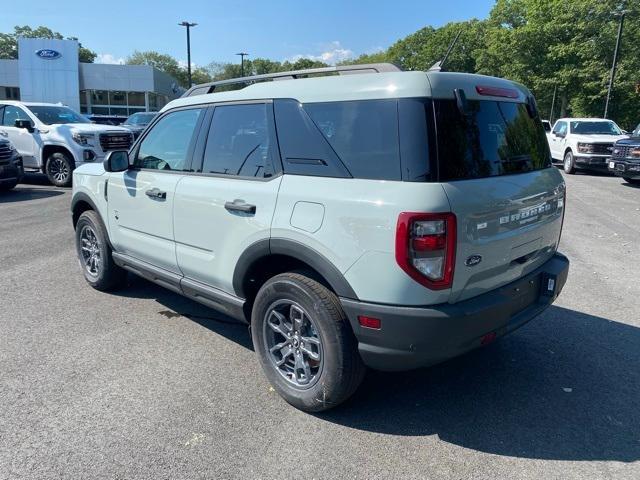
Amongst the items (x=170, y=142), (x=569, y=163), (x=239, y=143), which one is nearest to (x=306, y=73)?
(x=239, y=143)

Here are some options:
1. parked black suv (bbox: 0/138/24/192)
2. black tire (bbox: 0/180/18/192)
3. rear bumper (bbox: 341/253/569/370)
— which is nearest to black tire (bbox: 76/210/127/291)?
rear bumper (bbox: 341/253/569/370)

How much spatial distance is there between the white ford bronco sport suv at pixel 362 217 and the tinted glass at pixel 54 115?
35.5 feet

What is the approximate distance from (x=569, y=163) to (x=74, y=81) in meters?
42.5

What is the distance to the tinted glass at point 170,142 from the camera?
3938 millimetres

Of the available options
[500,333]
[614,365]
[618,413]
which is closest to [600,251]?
[614,365]

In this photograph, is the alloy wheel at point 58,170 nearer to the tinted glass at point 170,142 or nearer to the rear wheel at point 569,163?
the tinted glass at point 170,142

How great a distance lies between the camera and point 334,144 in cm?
286

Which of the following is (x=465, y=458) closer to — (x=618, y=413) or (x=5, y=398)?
(x=618, y=413)

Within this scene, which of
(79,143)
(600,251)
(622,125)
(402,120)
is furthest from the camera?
(622,125)

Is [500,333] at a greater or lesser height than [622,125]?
lesser

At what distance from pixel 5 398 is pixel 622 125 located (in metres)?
43.7

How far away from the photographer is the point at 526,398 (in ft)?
10.8

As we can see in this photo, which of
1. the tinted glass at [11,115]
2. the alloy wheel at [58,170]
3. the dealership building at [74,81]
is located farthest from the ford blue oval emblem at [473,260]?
the dealership building at [74,81]

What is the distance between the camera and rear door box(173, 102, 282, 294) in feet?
10.4
